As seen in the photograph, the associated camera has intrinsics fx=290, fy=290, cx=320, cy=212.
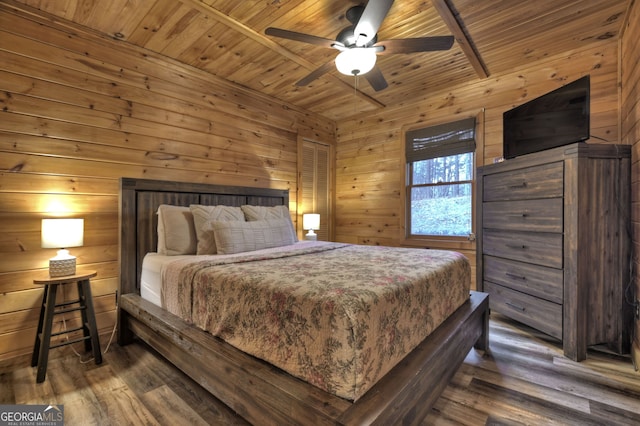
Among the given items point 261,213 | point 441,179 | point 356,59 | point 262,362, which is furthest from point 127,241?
point 441,179

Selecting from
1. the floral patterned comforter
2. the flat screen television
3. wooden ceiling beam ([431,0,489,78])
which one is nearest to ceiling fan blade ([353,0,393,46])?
wooden ceiling beam ([431,0,489,78])

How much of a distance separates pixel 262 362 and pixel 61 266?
1.77 m

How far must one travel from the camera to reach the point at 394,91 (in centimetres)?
375

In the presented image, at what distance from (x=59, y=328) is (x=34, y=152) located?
4.59 feet

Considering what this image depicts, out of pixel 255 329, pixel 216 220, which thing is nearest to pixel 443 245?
pixel 216 220

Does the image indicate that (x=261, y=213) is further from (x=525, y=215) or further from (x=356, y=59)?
(x=525, y=215)

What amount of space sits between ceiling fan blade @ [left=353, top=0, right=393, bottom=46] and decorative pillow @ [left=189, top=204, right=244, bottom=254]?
182 cm

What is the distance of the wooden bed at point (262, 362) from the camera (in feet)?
3.56

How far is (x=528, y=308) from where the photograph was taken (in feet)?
8.09

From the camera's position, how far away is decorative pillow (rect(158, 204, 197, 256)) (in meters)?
2.46

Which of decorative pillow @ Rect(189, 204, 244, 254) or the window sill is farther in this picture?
the window sill

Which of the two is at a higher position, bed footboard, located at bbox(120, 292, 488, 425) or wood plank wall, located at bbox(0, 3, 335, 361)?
wood plank wall, located at bbox(0, 3, 335, 361)

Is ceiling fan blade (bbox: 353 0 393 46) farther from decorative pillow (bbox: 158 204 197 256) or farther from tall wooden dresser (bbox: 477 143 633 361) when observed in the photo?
decorative pillow (bbox: 158 204 197 256)

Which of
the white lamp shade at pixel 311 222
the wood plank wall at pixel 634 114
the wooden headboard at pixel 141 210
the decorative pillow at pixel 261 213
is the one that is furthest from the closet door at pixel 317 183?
the wood plank wall at pixel 634 114
